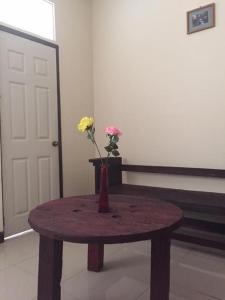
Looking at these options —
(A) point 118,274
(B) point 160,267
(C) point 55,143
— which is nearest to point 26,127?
(C) point 55,143

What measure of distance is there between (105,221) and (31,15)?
102 inches

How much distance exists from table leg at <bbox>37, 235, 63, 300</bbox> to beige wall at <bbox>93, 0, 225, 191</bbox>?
1809 mm

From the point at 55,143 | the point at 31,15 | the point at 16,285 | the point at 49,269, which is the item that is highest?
the point at 31,15

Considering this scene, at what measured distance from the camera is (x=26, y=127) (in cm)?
281

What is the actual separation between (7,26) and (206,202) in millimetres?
2526

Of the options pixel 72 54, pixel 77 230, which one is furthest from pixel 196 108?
pixel 77 230

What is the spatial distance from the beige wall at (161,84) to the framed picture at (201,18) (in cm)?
5

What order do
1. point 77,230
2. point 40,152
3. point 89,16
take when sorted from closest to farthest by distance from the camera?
point 77,230 < point 40,152 < point 89,16

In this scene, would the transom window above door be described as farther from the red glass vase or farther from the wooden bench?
the red glass vase

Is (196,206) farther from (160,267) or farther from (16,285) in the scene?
(16,285)

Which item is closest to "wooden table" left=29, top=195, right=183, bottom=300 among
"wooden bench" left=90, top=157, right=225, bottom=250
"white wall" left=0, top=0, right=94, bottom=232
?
"wooden bench" left=90, top=157, right=225, bottom=250

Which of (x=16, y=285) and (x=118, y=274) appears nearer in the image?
(x=16, y=285)

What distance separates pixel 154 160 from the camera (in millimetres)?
3029

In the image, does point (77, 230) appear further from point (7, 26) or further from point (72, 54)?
point (72, 54)
